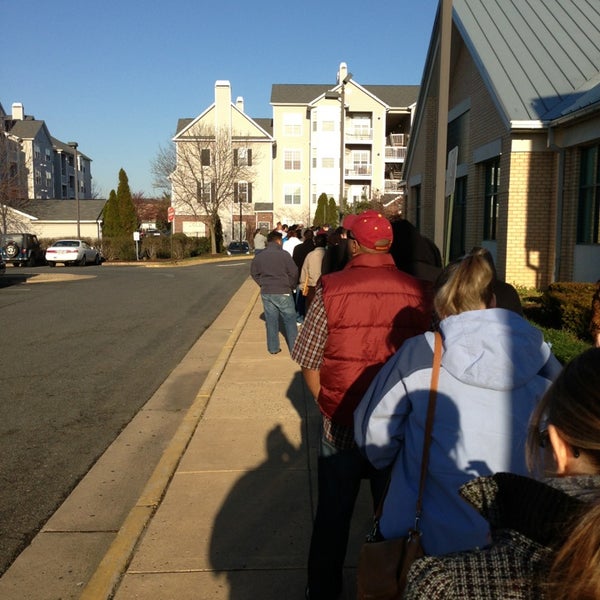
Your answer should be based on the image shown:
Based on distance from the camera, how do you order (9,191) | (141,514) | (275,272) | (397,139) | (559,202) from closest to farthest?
(141,514) → (275,272) → (559,202) → (9,191) → (397,139)

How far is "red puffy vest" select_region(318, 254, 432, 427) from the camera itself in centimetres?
320

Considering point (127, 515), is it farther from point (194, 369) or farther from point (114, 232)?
point (114, 232)

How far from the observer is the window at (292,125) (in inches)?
2633

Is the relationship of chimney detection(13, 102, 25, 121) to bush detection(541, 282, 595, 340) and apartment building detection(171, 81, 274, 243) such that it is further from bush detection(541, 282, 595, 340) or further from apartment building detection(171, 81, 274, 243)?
bush detection(541, 282, 595, 340)

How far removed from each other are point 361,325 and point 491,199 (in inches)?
536

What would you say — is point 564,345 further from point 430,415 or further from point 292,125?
point 292,125

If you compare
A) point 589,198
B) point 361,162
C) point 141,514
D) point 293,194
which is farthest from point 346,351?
point 293,194

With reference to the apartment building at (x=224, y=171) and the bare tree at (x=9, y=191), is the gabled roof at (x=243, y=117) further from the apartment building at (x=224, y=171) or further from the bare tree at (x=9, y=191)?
the bare tree at (x=9, y=191)

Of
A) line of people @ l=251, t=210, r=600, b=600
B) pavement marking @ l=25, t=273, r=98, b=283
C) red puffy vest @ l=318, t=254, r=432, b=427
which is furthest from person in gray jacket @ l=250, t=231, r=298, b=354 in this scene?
pavement marking @ l=25, t=273, r=98, b=283

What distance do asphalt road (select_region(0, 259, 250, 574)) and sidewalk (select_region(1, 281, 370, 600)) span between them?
0.73m

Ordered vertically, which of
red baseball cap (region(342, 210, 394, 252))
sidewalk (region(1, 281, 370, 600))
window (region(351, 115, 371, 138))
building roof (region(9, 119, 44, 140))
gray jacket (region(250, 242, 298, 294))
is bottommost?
sidewalk (region(1, 281, 370, 600))

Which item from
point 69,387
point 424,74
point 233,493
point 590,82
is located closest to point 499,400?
point 233,493

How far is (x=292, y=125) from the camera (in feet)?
219

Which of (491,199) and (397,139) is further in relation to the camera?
(397,139)
